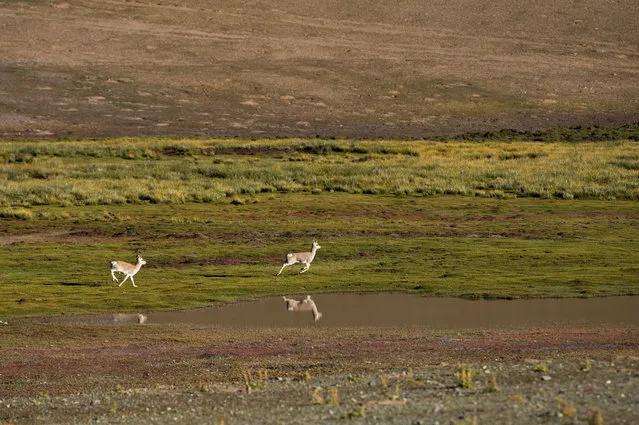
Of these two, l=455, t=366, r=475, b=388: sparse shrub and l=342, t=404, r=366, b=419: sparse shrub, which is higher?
l=455, t=366, r=475, b=388: sparse shrub

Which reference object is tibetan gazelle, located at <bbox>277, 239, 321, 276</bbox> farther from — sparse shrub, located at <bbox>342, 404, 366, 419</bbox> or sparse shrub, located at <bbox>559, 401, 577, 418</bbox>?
sparse shrub, located at <bbox>559, 401, 577, 418</bbox>

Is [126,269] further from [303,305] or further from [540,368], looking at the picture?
[540,368]

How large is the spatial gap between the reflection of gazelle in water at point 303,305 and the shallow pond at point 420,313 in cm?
14

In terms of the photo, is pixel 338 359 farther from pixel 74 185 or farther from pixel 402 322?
pixel 74 185

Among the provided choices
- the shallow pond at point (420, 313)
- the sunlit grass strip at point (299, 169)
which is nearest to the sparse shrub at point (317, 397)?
the shallow pond at point (420, 313)

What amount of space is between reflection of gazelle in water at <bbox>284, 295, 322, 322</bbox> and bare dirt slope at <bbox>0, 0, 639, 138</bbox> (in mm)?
54053

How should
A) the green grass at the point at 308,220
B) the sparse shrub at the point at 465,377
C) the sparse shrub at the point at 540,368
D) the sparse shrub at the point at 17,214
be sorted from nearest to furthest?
the sparse shrub at the point at 465,377
the sparse shrub at the point at 540,368
the green grass at the point at 308,220
the sparse shrub at the point at 17,214

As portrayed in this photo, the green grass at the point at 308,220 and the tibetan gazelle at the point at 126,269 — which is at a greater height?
the green grass at the point at 308,220

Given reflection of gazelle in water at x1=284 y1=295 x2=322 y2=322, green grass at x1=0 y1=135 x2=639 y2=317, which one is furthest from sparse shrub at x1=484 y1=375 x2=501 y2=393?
green grass at x1=0 y1=135 x2=639 y2=317

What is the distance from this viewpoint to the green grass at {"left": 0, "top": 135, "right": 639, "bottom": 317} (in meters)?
33.3

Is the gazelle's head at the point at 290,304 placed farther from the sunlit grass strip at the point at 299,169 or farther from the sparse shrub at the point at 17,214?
the sunlit grass strip at the point at 299,169

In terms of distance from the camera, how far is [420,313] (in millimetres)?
29703

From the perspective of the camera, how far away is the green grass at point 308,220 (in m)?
33.3

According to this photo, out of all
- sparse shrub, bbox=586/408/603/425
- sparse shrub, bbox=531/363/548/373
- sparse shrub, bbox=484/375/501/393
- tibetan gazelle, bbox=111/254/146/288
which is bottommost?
sparse shrub, bbox=586/408/603/425
